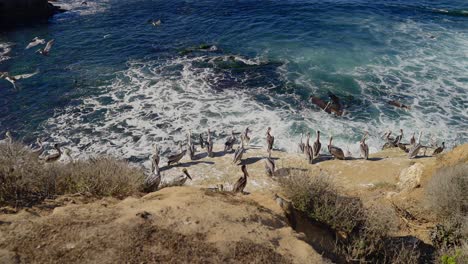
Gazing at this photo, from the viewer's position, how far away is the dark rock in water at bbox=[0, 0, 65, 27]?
4009 cm

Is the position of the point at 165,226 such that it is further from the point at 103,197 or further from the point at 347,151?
the point at 347,151

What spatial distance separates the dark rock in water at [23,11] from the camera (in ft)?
132

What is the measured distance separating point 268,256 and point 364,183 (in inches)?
338

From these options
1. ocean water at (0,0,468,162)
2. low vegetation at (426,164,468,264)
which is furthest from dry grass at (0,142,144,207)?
low vegetation at (426,164,468,264)

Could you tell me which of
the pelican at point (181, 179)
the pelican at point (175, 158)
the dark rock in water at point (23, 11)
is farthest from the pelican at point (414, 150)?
the dark rock in water at point (23, 11)

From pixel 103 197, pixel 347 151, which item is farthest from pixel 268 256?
pixel 347 151

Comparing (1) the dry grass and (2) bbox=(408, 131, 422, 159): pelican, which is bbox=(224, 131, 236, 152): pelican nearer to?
(1) the dry grass

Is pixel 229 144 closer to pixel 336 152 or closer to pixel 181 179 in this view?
pixel 181 179

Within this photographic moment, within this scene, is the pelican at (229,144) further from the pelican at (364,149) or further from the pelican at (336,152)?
the pelican at (364,149)

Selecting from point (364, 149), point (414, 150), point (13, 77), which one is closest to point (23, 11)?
point (13, 77)

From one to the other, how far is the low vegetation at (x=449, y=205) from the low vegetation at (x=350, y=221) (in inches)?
41.5

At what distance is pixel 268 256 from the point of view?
282 inches

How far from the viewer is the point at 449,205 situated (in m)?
11.0

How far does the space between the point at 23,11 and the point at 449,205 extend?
44.2 metres
